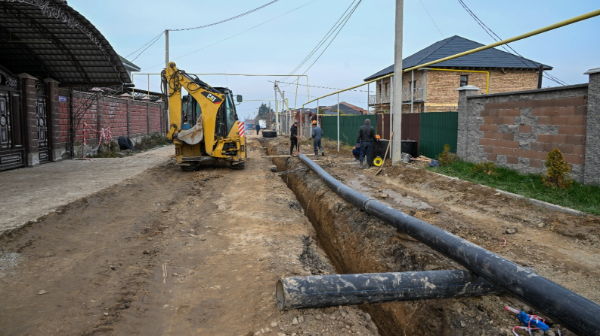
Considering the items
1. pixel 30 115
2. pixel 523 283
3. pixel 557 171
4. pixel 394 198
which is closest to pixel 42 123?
pixel 30 115

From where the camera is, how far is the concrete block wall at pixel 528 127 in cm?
760

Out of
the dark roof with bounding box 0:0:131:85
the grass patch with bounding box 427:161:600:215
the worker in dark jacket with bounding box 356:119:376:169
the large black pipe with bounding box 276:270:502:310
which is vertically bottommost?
the large black pipe with bounding box 276:270:502:310

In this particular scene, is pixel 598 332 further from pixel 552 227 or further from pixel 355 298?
pixel 552 227

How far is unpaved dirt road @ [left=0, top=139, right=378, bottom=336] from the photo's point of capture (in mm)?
3523

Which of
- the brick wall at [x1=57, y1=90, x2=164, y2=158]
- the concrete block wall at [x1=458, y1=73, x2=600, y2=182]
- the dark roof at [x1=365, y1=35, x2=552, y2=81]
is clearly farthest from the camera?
the dark roof at [x1=365, y1=35, x2=552, y2=81]

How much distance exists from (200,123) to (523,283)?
394 inches

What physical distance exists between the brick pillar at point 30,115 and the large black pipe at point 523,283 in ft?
40.1

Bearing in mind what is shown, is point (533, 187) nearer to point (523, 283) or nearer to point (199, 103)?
point (523, 283)

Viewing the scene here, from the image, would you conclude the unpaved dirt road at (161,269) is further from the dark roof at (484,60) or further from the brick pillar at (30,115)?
the dark roof at (484,60)

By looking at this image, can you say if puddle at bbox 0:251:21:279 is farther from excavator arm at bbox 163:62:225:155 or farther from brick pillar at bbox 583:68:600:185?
brick pillar at bbox 583:68:600:185

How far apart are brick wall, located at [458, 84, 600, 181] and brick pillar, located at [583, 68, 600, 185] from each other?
0.31ft

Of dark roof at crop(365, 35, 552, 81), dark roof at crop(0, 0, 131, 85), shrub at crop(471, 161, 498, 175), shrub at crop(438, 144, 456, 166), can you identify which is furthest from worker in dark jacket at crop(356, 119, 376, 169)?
dark roof at crop(365, 35, 552, 81)

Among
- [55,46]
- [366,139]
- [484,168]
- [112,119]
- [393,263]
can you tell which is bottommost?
[393,263]

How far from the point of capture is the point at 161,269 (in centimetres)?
483
